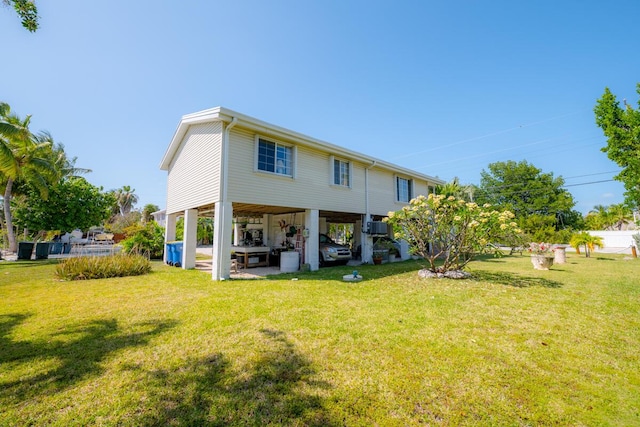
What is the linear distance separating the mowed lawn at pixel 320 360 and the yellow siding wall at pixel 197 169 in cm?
426

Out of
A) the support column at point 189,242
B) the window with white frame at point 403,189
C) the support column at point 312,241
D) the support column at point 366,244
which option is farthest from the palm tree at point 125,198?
the window with white frame at point 403,189

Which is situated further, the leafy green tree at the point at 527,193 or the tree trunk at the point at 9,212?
the leafy green tree at the point at 527,193

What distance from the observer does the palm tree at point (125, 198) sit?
149 feet

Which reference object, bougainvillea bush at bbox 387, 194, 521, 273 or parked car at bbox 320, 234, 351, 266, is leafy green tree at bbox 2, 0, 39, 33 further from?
parked car at bbox 320, 234, 351, 266

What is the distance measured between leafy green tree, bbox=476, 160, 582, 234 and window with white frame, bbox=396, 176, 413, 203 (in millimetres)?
22917

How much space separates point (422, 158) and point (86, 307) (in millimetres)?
36449

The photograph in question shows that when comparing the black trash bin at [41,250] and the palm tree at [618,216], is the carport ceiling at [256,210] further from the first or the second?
the palm tree at [618,216]

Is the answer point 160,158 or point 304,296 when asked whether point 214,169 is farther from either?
point 160,158

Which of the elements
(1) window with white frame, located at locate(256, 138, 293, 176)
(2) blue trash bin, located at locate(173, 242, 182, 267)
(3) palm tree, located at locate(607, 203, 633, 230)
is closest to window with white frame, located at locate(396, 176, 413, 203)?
(1) window with white frame, located at locate(256, 138, 293, 176)

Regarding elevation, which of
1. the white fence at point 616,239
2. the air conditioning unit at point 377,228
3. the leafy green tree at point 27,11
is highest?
the leafy green tree at point 27,11

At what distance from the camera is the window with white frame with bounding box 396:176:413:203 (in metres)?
15.6

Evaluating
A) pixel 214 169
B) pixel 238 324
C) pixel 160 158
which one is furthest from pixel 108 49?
pixel 238 324

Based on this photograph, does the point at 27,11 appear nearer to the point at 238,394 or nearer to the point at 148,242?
the point at 238,394

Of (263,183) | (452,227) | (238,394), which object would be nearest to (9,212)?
(263,183)
